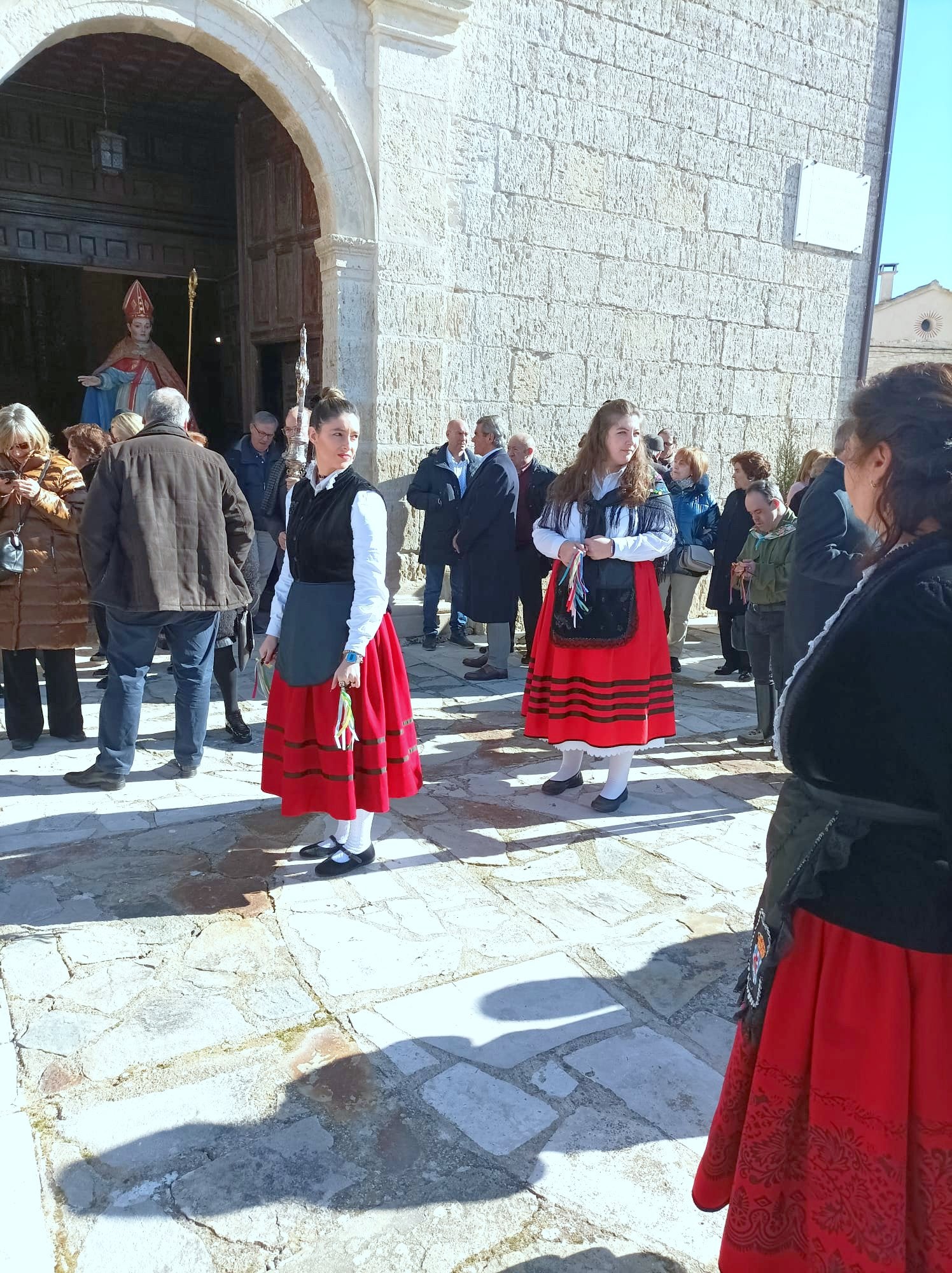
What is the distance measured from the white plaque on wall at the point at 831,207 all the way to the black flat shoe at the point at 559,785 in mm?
7323

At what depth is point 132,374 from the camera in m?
7.92

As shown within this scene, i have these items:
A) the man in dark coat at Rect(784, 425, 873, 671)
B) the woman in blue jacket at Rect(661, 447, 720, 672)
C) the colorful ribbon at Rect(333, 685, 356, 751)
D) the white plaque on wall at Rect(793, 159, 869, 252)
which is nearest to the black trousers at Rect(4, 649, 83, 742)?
the colorful ribbon at Rect(333, 685, 356, 751)

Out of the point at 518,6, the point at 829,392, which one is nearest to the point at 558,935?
the point at 518,6

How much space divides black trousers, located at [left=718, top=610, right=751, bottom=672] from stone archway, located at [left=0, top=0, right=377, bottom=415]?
10.4 ft

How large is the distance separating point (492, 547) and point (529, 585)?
0.61 m

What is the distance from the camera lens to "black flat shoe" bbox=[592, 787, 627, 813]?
13.8 feet

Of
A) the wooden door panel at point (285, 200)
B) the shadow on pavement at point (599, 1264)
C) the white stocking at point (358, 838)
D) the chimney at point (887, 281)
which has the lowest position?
the shadow on pavement at point (599, 1264)

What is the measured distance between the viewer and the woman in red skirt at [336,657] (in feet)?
10.4

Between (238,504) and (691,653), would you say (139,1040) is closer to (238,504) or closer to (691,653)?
(238,504)

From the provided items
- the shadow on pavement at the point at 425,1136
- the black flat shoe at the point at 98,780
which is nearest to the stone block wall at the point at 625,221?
the black flat shoe at the point at 98,780

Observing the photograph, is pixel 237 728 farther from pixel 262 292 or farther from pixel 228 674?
pixel 262 292

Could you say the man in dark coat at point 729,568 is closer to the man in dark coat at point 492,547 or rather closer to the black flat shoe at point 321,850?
the man in dark coat at point 492,547

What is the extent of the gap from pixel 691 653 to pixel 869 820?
6.49 metres

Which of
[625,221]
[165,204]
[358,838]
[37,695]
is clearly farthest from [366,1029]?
[165,204]
